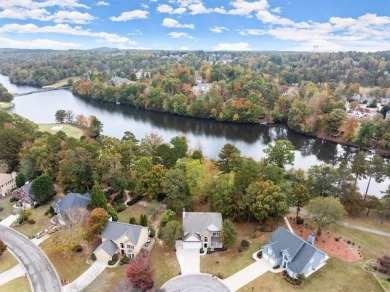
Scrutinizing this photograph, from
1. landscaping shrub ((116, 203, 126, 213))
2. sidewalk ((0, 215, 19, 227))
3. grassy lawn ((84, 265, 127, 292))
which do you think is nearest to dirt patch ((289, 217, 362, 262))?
grassy lawn ((84, 265, 127, 292))

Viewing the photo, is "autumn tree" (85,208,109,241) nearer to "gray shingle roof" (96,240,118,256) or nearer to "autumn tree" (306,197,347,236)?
"gray shingle roof" (96,240,118,256)

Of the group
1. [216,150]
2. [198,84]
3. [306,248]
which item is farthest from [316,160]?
[198,84]

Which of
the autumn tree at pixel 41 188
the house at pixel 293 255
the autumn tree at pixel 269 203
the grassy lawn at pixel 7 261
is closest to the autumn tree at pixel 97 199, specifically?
the autumn tree at pixel 41 188

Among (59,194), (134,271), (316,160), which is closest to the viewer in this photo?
(134,271)

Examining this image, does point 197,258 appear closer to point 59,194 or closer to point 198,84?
point 59,194

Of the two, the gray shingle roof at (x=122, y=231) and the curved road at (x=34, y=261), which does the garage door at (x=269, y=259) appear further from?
the curved road at (x=34, y=261)
